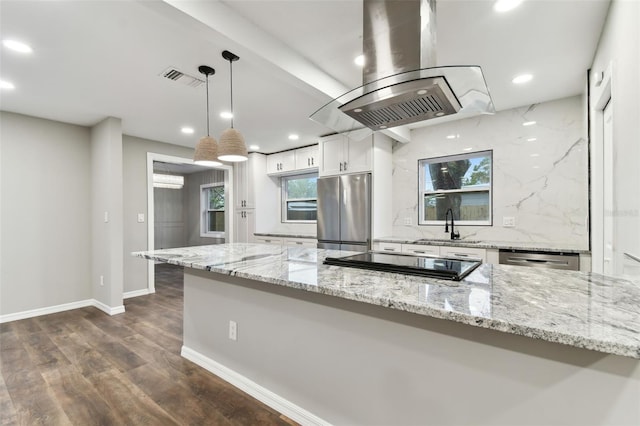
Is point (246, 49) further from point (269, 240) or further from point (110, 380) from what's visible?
point (269, 240)

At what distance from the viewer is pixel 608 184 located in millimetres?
2250

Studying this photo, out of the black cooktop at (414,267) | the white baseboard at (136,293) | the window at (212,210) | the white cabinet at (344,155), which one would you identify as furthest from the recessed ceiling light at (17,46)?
the window at (212,210)

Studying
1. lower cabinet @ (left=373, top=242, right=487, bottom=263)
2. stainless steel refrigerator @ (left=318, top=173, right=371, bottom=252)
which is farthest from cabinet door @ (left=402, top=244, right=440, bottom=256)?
stainless steel refrigerator @ (left=318, top=173, right=371, bottom=252)

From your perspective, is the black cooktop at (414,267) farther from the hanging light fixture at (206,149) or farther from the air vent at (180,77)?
the air vent at (180,77)

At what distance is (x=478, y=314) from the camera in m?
0.90

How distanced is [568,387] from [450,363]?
36 centimetres

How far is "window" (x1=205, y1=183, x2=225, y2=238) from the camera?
24.5 feet

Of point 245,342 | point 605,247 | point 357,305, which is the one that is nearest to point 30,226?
point 245,342

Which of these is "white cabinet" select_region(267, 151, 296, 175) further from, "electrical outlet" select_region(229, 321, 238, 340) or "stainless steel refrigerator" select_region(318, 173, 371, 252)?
"electrical outlet" select_region(229, 321, 238, 340)

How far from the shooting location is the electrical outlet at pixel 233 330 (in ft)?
6.69

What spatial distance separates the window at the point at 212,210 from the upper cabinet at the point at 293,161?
2442 mm

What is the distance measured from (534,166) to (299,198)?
3.61 metres

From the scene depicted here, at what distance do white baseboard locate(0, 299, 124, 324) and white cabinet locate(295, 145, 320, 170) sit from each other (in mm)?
3277

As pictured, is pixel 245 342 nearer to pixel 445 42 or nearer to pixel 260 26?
pixel 260 26
